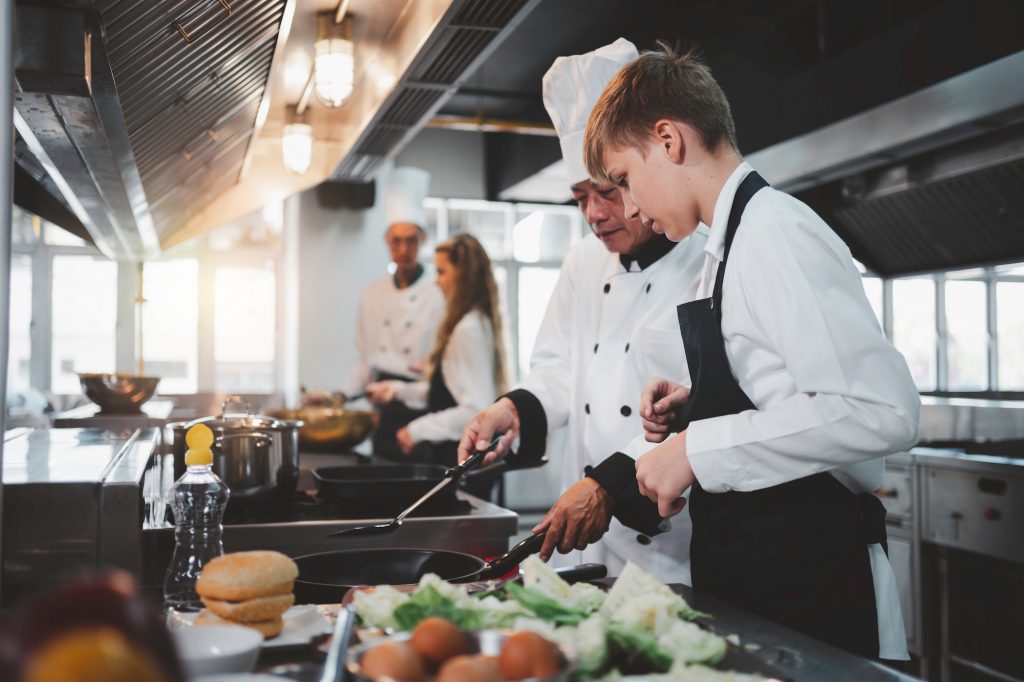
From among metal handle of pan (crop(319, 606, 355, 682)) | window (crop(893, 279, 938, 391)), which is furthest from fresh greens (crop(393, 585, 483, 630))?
window (crop(893, 279, 938, 391))

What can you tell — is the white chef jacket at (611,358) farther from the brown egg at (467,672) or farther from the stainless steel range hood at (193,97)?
the brown egg at (467,672)

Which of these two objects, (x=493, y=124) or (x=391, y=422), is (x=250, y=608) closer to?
(x=391, y=422)

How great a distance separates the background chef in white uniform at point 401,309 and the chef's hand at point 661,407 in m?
2.74

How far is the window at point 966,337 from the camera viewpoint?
475cm

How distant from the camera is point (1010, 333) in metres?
4.57

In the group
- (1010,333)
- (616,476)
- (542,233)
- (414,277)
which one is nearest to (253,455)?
(616,476)

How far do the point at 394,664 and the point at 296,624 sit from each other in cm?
42

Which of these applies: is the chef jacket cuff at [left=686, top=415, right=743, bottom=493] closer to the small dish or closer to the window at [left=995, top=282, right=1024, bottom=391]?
the small dish

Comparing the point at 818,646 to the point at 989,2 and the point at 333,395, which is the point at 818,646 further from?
the point at 333,395

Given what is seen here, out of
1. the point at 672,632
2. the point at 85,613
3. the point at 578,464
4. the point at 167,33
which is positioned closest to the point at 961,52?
the point at 578,464

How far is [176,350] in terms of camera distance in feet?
30.6

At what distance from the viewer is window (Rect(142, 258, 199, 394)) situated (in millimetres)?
9266

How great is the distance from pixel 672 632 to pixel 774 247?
580 millimetres

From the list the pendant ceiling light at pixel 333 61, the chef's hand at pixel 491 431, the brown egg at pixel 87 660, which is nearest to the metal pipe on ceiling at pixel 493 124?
the pendant ceiling light at pixel 333 61
